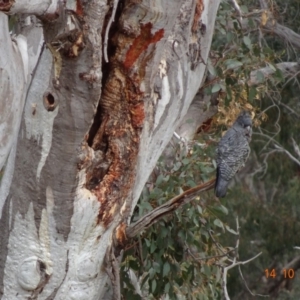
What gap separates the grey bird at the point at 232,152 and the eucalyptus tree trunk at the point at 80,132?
0.76 m

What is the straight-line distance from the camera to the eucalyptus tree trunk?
7.59 feet

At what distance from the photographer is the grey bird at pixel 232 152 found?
3578 mm

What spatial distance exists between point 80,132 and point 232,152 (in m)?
1.61

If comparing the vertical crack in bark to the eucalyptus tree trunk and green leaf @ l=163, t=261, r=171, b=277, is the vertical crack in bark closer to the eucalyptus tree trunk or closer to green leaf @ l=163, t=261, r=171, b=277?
the eucalyptus tree trunk

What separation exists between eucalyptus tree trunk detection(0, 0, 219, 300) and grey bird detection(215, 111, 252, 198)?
758 mm

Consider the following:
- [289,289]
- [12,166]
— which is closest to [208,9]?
[12,166]

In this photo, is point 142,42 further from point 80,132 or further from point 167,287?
point 167,287

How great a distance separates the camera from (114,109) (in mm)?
2596

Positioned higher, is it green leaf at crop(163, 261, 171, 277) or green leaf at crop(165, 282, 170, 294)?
green leaf at crop(163, 261, 171, 277)

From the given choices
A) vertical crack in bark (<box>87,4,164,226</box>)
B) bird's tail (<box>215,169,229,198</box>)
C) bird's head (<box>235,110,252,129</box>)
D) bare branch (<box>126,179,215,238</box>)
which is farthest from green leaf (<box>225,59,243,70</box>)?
vertical crack in bark (<box>87,4,164,226</box>)

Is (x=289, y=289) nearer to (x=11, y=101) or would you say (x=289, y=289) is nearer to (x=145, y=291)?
(x=145, y=291)

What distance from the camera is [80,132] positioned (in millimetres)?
2383

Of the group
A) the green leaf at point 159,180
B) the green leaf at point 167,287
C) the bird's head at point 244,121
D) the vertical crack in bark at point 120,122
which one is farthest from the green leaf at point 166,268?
the vertical crack in bark at point 120,122

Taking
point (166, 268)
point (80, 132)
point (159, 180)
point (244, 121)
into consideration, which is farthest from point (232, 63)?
point (80, 132)
